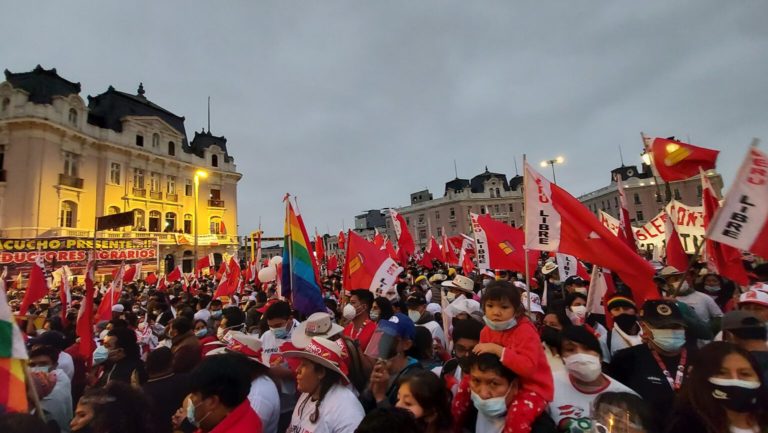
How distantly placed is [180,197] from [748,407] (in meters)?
41.3

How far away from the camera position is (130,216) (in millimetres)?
14953

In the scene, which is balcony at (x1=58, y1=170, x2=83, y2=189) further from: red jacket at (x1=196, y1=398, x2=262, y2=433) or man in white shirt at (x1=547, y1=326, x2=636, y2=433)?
man in white shirt at (x1=547, y1=326, x2=636, y2=433)

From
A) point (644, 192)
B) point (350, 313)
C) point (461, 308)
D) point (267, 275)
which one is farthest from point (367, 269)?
point (644, 192)

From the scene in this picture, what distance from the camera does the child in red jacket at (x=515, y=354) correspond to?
6.72ft

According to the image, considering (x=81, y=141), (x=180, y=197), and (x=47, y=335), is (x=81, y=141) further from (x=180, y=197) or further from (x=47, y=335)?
(x=47, y=335)

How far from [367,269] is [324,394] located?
14.2ft

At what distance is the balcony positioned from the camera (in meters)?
28.1

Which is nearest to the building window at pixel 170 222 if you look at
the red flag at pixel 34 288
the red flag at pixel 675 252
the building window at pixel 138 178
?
the building window at pixel 138 178

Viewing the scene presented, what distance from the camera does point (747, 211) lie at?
3465 millimetres

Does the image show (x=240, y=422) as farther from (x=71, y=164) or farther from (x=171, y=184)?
(x=171, y=184)

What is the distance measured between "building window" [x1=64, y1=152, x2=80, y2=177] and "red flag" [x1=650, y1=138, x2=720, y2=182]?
36.5 meters

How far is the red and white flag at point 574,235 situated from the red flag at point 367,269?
297cm

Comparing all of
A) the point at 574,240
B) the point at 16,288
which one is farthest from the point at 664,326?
the point at 16,288

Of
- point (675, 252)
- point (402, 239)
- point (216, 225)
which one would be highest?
point (216, 225)
